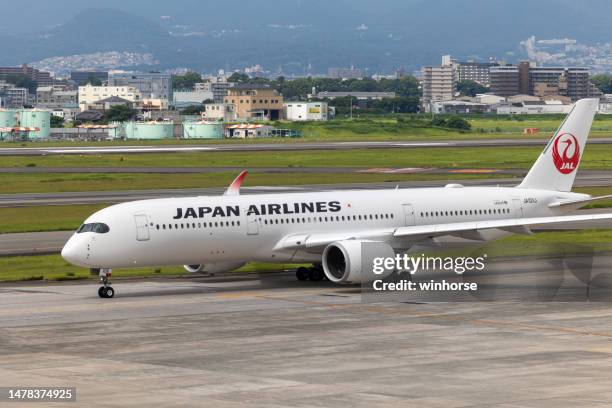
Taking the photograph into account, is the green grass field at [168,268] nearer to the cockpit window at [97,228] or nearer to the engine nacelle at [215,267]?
the engine nacelle at [215,267]

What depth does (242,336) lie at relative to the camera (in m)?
43.1

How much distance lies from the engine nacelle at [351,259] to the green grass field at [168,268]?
10.2 feet

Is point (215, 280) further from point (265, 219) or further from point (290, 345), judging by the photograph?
point (290, 345)

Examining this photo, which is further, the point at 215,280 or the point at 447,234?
the point at 215,280

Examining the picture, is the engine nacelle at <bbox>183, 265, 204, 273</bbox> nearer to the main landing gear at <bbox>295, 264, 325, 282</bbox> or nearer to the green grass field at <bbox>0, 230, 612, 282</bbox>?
the green grass field at <bbox>0, 230, 612, 282</bbox>

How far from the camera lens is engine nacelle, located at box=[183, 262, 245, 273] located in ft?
188

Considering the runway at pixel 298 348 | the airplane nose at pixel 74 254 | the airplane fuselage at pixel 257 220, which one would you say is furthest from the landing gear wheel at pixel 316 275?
the airplane nose at pixel 74 254

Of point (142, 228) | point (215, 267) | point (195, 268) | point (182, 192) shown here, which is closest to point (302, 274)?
point (215, 267)

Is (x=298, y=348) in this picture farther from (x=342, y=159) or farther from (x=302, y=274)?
(x=342, y=159)

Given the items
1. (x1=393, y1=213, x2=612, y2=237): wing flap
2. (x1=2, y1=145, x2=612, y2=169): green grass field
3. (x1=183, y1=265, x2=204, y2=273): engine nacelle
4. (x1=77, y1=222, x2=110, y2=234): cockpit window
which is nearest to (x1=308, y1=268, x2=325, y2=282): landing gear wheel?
(x1=393, y1=213, x2=612, y2=237): wing flap

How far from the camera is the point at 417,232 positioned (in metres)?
55.7

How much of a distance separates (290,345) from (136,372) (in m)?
6.34

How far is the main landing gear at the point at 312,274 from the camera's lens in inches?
2304

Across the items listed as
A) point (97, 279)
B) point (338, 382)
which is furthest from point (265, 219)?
point (338, 382)
